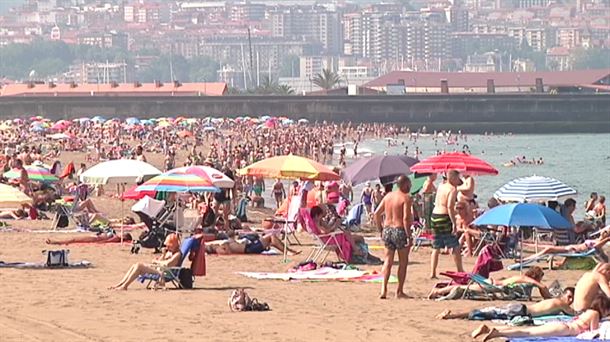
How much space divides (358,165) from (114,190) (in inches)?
428

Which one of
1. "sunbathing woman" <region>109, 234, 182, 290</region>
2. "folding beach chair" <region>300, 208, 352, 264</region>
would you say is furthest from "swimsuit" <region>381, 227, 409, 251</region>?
"folding beach chair" <region>300, 208, 352, 264</region>

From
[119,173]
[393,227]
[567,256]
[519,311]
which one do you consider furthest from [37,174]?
[519,311]

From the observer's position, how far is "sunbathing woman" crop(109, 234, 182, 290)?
13.9 meters

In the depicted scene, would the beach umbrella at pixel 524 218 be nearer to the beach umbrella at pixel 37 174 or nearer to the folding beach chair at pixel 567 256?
the folding beach chair at pixel 567 256

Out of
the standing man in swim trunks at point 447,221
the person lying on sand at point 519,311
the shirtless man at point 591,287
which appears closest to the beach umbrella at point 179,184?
the standing man in swim trunks at point 447,221

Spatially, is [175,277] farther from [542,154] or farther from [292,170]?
[542,154]

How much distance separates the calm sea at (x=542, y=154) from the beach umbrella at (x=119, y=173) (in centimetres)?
1415

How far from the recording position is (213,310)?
41.3 ft

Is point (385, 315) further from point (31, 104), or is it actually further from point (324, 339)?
point (31, 104)

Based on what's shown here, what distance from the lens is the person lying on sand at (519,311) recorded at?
1203 centimetres

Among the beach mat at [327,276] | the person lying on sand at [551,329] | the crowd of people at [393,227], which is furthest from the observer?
the beach mat at [327,276]

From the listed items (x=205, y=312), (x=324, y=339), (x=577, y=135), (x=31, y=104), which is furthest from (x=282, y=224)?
(x=577, y=135)

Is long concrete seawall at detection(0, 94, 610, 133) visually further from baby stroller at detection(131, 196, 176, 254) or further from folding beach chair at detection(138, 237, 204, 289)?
folding beach chair at detection(138, 237, 204, 289)

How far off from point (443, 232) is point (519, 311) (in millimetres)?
2890
